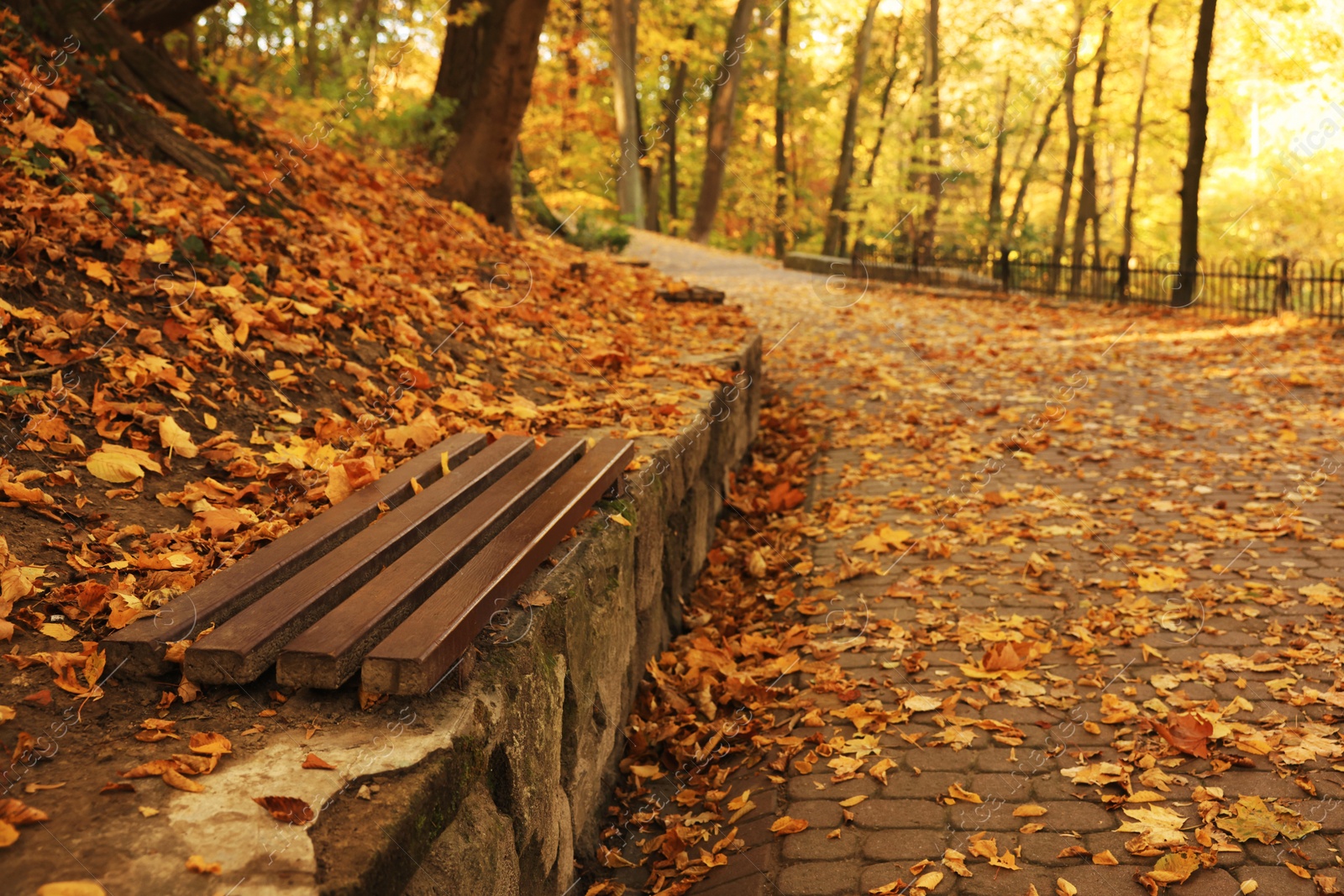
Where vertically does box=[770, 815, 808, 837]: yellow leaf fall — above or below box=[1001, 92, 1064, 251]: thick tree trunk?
below

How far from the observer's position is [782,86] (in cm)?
2497

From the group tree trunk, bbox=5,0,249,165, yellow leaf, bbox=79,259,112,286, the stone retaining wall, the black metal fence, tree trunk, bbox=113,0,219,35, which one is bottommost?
the stone retaining wall

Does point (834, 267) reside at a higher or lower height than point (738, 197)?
lower

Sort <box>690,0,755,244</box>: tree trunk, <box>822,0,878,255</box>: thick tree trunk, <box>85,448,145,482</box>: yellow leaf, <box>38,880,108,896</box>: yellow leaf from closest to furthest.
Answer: <box>38,880,108,896</box>: yellow leaf → <box>85,448,145,482</box>: yellow leaf → <box>690,0,755,244</box>: tree trunk → <box>822,0,878,255</box>: thick tree trunk

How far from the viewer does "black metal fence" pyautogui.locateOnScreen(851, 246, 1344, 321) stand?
1309 cm

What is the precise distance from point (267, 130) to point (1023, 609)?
648cm

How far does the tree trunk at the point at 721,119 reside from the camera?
763 inches

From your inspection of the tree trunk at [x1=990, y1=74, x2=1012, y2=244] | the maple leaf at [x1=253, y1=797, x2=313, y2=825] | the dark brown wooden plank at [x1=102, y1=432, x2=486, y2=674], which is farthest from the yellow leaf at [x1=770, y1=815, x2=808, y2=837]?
the tree trunk at [x1=990, y1=74, x2=1012, y2=244]

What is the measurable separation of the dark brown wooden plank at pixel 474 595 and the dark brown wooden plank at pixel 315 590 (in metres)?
0.22

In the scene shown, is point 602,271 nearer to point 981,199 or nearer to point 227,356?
point 227,356

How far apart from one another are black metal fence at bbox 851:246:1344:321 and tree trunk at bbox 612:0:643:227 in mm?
4899

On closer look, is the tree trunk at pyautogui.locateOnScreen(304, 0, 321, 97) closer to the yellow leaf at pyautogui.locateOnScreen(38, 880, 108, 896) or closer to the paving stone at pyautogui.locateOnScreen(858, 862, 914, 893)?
the paving stone at pyautogui.locateOnScreen(858, 862, 914, 893)

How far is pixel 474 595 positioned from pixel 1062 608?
2.88 m

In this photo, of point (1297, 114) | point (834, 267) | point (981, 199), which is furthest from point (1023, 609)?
point (981, 199)
